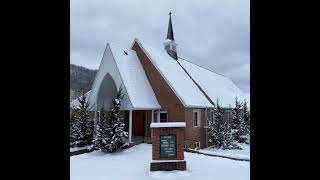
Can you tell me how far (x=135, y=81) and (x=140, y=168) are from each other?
9705mm

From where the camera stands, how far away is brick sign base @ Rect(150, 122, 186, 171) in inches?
444

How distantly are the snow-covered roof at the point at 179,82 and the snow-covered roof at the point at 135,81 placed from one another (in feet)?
3.97

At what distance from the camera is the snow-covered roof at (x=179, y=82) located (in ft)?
68.9

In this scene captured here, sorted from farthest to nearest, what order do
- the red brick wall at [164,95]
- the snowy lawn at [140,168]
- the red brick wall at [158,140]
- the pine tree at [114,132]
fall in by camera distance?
the red brick wall at [164,95]
the pine tree at [114,132]
the red brick wall at [158,140]
the snowy lawn at [140,168]

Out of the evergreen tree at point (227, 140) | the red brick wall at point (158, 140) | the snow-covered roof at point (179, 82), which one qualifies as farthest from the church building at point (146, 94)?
the red brick wall at point (158, 140)

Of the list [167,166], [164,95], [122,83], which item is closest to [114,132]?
[122,83]

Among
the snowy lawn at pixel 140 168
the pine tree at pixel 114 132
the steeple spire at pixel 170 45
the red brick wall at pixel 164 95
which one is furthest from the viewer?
the steeple spire at pixel 170 45

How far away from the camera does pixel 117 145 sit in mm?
15992

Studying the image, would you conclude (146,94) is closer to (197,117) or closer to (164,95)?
(164,95)

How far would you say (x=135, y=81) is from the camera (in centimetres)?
2086

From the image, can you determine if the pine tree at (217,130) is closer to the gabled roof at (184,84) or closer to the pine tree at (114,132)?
the gabled roof at (184,84)

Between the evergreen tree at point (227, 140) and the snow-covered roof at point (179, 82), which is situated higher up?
the snow-covered roof at point (179, 82)
